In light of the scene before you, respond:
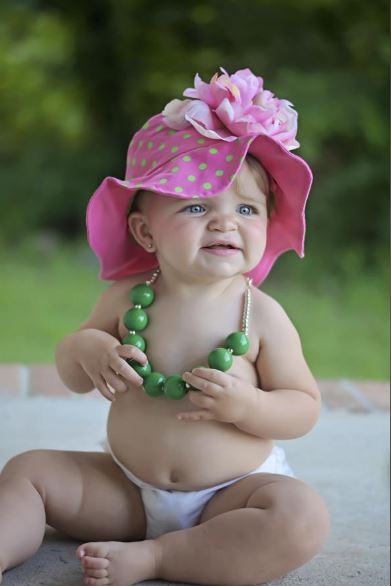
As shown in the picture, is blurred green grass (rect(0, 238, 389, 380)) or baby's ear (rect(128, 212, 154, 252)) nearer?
baby's ear (rect(128, 212, 154, 252))

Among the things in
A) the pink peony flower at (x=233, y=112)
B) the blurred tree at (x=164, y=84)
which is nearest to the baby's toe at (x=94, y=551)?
the pink peony flower at (x=233, y=112)

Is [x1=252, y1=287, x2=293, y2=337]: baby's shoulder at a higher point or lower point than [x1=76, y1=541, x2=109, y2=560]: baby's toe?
higher

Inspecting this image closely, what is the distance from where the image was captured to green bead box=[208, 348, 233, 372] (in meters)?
1.21

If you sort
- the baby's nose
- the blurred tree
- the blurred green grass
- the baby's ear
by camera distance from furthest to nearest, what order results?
the blurred tree, the blurred green grass, the baby's ear, the baby's nose

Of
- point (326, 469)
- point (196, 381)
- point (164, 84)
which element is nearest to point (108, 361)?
point (196, 381)

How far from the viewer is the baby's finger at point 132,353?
1229mm

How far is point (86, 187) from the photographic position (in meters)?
5.46

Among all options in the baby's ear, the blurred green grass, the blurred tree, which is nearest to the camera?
the baby's ear

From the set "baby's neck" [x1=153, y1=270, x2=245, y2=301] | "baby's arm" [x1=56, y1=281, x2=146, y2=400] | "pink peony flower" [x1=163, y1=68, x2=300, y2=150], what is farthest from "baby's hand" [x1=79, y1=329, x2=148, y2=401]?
"pink peony flower" [x1=163, y1=68, x2=300, y2=150]

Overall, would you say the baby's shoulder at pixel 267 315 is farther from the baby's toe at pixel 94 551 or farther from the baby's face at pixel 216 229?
the baby's toe at pixel 94 551

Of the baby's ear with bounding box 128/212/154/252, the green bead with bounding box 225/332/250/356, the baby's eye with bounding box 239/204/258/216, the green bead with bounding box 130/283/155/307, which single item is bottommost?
the green bead with bounding box 225/332/250/356

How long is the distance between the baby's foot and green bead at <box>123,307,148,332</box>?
31cm

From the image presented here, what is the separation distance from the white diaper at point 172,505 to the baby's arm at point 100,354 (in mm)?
156

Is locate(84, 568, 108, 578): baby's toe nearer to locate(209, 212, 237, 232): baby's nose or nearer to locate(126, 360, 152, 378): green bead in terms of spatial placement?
locate(126, 360, 152, 378): green bead
